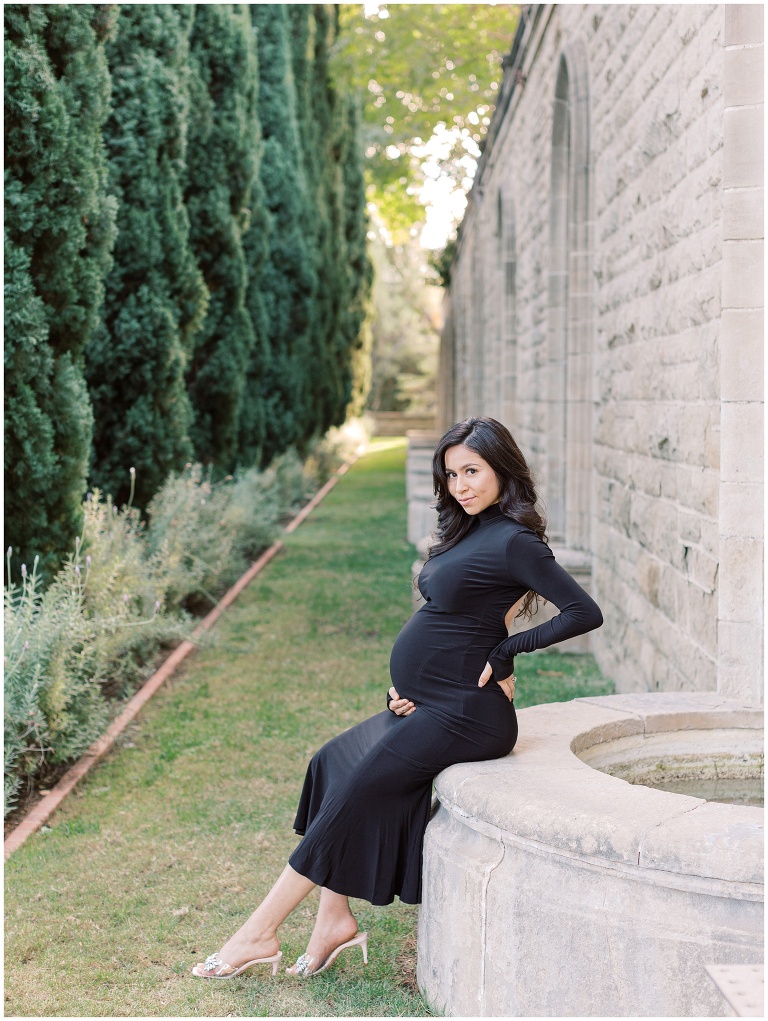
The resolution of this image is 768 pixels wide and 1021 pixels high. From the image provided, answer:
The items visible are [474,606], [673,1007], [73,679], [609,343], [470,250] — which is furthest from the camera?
[470,250]

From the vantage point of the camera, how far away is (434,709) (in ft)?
10.6

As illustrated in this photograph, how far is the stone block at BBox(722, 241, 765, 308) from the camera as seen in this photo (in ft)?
13.0

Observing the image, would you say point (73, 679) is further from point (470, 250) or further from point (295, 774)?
point (470, 250)

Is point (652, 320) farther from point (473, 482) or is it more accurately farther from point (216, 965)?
point (216, 965)

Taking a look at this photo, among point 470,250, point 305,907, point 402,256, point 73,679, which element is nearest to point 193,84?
point 73,679

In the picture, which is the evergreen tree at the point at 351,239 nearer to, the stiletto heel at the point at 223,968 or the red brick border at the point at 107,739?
the red brick border at the point at 107,739

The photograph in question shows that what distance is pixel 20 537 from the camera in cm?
589

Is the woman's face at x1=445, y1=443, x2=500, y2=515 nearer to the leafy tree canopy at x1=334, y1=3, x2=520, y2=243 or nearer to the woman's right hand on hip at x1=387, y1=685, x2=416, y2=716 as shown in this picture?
the woman's right hand on hip at x1=387, y1=685, x2=416, y2=716

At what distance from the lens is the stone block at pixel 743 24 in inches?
153

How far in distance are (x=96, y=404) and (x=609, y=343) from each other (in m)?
3.91

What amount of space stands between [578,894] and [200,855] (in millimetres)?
2122

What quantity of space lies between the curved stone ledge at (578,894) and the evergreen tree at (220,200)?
8.16 metres

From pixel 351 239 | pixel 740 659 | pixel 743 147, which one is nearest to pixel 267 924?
pixel 740 659

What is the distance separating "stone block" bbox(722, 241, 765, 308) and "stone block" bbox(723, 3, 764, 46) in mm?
731
